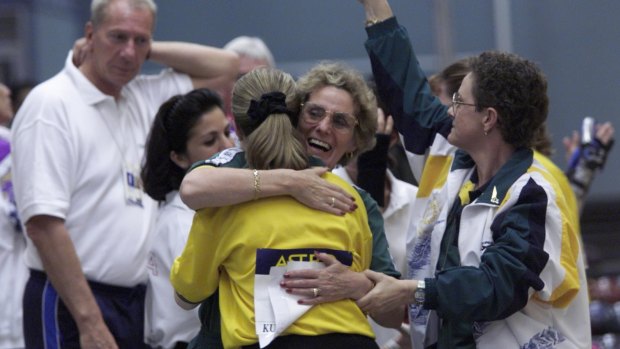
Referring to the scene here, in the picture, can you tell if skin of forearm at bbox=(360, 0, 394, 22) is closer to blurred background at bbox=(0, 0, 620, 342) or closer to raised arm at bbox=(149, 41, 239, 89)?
raised arm at bbox=(149, 41, 239, 89)

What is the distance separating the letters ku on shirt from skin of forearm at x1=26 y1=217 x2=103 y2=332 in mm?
1428

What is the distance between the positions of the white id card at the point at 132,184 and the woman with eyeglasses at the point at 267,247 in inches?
52.1

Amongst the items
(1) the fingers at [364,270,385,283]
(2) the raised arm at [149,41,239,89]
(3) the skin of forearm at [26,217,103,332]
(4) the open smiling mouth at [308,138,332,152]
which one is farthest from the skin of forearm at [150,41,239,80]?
(1) the fingers at [364,270,385,283]

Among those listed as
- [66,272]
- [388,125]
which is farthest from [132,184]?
[388,125]

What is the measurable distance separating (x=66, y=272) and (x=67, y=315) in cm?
24

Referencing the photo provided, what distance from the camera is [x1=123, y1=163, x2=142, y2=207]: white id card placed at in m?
4.60

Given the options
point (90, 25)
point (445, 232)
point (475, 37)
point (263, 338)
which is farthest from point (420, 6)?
point (263, 338)

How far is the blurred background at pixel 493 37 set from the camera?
6.83m

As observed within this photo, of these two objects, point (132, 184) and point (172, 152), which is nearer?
point (172, 152)

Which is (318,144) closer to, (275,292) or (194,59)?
(275,292)

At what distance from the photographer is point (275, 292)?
312 centimetres

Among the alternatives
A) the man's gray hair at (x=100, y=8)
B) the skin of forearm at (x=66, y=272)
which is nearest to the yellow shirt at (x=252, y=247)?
the skin of forearm at (x=66, y=272)

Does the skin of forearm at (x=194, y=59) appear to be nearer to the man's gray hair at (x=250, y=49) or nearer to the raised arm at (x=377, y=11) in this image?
the man's gray hair at (x=250, y=49)

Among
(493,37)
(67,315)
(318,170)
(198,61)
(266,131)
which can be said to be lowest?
(67,315)
